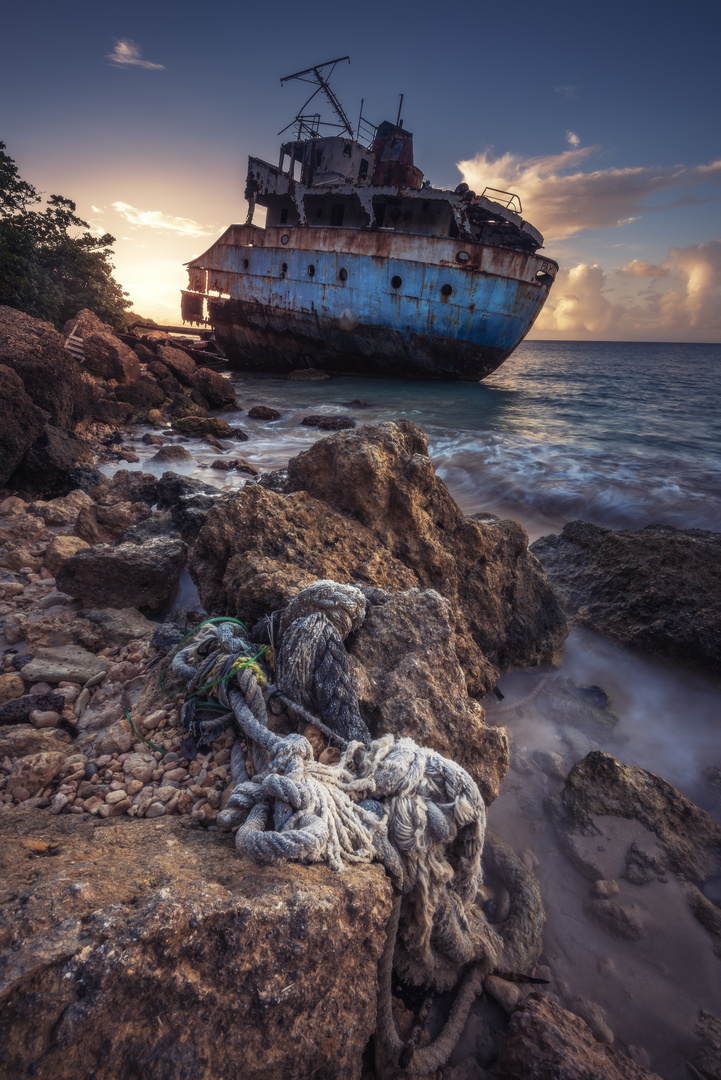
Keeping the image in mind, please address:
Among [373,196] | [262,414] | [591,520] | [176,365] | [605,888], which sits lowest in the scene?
[605,888]

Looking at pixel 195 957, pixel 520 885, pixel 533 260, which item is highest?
pixel 533 260

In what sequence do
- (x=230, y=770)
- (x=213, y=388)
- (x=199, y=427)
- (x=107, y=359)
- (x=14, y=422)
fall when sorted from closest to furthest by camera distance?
1. (x=230, y=770)
2. (x=14, y=422)
3. (x=199, y=427)
4. (x=107, y=359)
5. (x=213, y=388)

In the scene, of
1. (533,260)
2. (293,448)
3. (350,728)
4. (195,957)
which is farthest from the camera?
→ (533,260)

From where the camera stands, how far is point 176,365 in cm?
1318

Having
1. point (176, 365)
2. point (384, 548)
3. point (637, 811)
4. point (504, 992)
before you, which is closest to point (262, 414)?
point (176, 365)

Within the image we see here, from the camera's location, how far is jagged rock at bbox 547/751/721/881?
7.27ft

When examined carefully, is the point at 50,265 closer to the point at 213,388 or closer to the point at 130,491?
the point at 213,388

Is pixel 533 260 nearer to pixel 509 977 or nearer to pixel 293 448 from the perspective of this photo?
pixel 293 448

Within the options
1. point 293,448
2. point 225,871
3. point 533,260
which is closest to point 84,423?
point 293,448

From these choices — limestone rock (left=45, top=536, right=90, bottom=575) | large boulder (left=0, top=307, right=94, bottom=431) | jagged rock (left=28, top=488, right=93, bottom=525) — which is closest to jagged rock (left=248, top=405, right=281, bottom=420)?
large boulder (left=0, top=307, right=94, bottom=431)

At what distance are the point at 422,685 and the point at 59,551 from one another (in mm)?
2917

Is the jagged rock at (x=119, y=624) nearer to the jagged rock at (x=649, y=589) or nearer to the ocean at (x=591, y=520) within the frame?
the ocean at (x=591, y=520)

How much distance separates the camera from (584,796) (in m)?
2.42

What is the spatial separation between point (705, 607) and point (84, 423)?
839 cm
